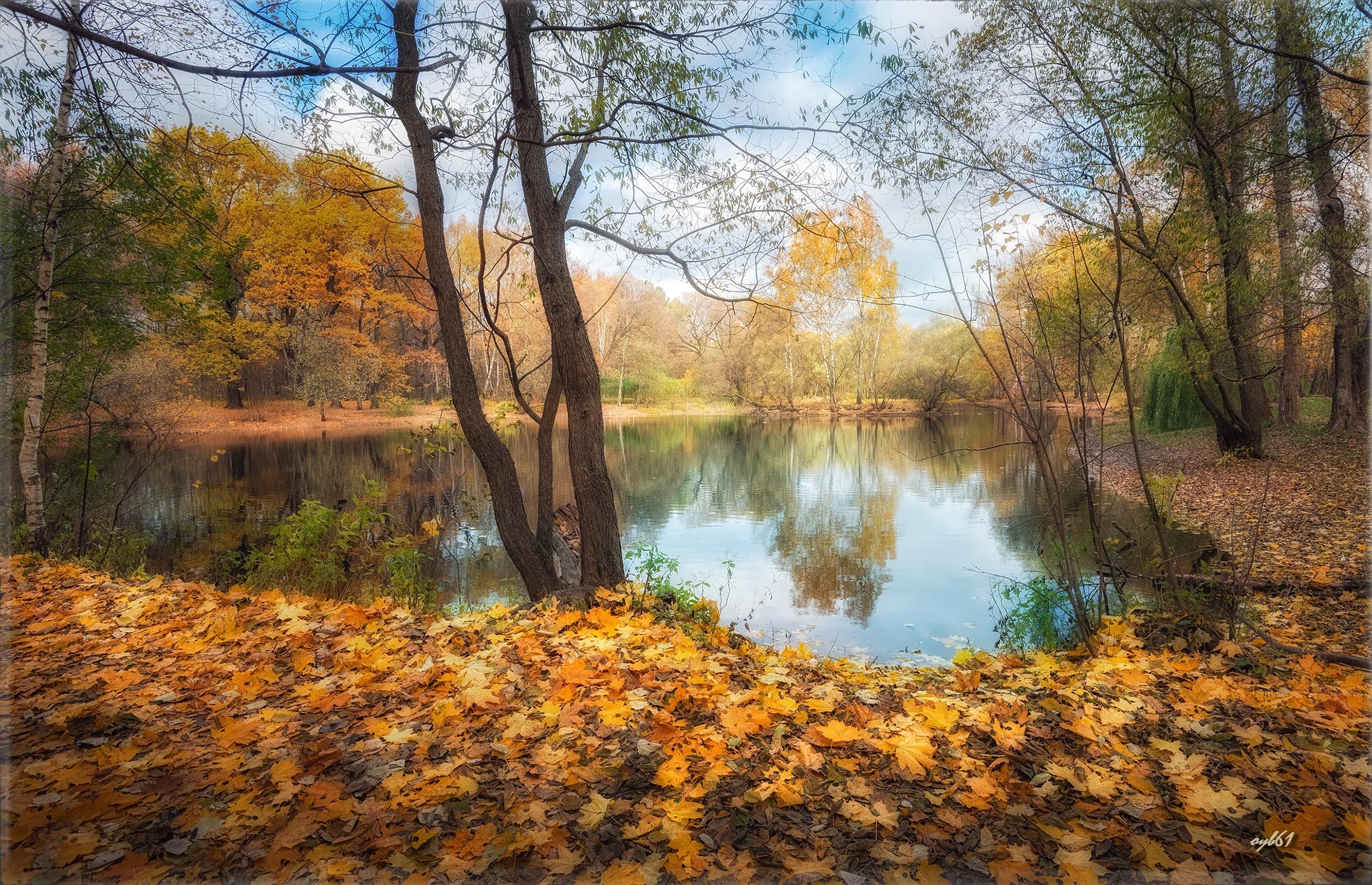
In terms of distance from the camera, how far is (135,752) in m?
2.10

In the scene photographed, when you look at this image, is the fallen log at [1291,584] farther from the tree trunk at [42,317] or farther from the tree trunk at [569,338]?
the tree trunk at [42,317]

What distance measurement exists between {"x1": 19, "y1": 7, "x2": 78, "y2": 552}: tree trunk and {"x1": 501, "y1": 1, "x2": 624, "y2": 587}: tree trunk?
13.6ft

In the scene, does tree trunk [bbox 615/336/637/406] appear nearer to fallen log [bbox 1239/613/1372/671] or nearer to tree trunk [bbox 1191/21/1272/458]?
tree trunk [bbox 1191/21/1272/458]

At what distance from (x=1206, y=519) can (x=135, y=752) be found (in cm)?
1049

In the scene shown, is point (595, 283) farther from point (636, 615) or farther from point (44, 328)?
point (636, 615)

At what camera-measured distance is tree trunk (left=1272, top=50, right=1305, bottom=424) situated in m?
6.14

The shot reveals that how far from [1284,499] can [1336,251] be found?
2.98 meters

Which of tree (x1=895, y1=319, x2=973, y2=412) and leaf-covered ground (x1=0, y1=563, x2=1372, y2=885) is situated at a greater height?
tree (x1=895, y1=319, x2=973, y2=412)

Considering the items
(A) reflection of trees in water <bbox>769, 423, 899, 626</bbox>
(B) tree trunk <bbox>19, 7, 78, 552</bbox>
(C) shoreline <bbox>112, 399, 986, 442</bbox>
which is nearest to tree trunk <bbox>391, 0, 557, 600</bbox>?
(B) tree trunk <bbox>19, 7, 78, 552</bbox>

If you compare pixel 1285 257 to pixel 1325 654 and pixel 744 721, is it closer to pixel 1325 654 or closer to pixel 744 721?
pixel 1325 654

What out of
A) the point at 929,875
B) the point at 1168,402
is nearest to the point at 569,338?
the point at 929,875

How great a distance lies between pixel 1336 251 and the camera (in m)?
7.03

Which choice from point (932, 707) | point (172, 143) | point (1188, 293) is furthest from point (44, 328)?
point (1188, 293)

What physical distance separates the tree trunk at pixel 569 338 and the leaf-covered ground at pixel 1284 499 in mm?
3957
